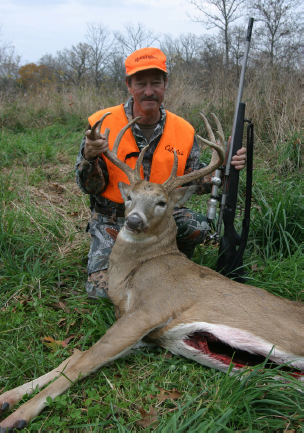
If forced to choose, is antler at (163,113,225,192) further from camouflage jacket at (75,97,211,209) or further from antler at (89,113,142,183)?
camouflage jacket at (75,97,211,209)

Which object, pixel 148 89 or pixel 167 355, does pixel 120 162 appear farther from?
pixel 167 355

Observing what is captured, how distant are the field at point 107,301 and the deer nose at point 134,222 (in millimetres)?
859

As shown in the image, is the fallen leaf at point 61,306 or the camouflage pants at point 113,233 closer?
the fallen leaf at point 61,306

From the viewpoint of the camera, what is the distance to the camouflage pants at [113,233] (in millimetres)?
3515

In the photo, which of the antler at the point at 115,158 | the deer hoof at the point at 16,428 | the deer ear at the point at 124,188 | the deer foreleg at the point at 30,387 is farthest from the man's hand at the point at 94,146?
the deer hoof at the point at 16,428

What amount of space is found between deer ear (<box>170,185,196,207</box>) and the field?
0.89m

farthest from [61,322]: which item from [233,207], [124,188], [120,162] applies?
[233,207]

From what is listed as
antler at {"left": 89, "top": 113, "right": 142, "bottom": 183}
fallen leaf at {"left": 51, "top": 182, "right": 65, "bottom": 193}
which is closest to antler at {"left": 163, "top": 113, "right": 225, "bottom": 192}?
antler at {"left": 89, "top": 113, "right": 142, "bottom": 183}

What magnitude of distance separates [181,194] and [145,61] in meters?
1.40

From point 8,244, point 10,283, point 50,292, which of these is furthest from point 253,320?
point 8,244

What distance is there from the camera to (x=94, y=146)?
301cm

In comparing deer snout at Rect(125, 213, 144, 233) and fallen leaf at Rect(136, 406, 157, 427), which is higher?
deer snout at Rect(125, 213, 144, 233)

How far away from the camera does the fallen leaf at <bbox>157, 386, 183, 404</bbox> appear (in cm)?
216

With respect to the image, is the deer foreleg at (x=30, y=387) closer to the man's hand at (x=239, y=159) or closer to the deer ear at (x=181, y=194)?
the deer ear at (x=181, y=194)
